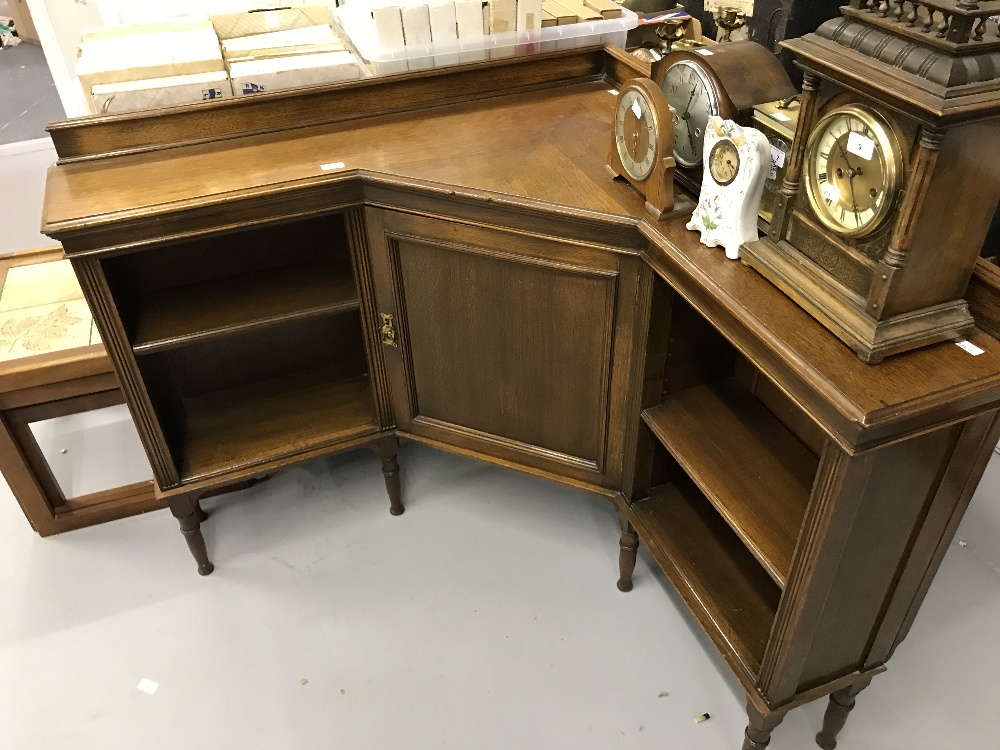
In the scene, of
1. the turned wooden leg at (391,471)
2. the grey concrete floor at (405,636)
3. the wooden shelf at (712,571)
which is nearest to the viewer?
the wooden shelf at (712,571)

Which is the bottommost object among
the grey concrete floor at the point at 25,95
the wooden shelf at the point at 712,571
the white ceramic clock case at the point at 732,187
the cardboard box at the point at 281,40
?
the wooden shelf at the point at 712,571

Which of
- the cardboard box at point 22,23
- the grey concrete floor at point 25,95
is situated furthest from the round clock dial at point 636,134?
the cardboard box at point 22,23

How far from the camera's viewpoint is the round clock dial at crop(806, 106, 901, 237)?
0.95 metres

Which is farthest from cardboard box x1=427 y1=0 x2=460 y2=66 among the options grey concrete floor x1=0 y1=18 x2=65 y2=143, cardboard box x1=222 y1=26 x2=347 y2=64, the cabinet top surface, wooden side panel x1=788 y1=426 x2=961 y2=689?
grey concrete floor x1=0 y1=18 x2=65 y2=143

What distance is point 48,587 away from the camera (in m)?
1.95

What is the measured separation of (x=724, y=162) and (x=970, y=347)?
1.45 feet

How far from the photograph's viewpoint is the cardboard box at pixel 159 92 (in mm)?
1658

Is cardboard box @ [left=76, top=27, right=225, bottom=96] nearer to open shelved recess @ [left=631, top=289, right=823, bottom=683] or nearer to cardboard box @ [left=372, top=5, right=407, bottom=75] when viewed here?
cardboard box @ [left=372, top=5, right=407, bottom=75]

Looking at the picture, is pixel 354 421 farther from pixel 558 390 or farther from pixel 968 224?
pixel 968 224

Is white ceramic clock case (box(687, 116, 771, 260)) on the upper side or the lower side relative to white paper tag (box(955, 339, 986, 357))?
upper

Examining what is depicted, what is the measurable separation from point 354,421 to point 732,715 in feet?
3.57

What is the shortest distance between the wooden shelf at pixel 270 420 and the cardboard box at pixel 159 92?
0.75 metres

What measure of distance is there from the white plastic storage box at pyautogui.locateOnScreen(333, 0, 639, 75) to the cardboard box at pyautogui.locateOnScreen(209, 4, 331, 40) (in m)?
0.11

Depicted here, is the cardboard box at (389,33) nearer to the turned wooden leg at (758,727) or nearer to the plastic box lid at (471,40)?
the plastic box lid at (471,40)
